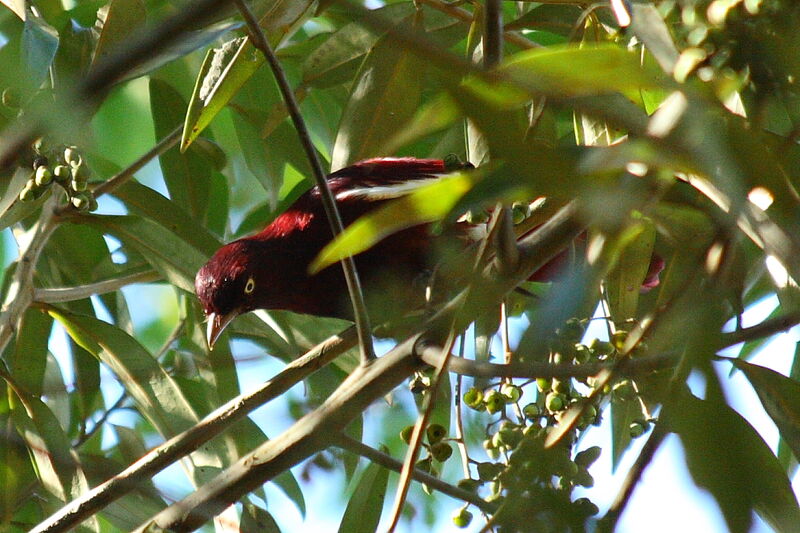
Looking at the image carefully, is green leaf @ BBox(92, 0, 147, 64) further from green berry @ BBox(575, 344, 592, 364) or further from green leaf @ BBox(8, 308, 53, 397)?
green berry @ BBox(575, 344, 592, 364)

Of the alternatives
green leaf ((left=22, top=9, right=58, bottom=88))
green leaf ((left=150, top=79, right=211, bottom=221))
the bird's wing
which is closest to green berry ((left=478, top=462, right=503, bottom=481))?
green leaf ((left=22, top=9, right=58, bottom=88))

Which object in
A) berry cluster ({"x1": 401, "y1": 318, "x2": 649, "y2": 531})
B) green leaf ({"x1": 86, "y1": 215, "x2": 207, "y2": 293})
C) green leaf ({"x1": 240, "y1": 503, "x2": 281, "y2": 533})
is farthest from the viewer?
green leaf ({"x1": 86, "y1": 215, "x2": 207, "y2": 293})

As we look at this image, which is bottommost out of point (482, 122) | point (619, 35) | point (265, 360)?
point (482, 122)

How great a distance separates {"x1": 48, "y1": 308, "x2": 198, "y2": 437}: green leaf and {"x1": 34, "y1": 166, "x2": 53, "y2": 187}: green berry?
387 millimetres

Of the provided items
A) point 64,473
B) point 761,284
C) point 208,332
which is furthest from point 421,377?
point 208,332

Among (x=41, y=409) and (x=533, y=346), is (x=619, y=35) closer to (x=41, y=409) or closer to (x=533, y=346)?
(x=533, y=346)

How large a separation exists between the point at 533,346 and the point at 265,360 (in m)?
0.63

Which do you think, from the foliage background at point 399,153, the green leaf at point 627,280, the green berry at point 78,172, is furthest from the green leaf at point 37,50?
the green leaf at point 627,280

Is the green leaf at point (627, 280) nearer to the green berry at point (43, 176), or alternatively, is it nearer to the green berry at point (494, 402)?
the green berry at point (494, 402)

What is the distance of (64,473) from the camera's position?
229 cm

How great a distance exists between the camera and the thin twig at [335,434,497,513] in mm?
1509

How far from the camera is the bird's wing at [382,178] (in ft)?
10.0

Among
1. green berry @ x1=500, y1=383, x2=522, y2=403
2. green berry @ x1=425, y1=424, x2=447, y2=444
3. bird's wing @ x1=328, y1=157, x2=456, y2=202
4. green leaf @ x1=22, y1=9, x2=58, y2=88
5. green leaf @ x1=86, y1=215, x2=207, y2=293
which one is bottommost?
green berry @ x1=425, y1=424, x2=447, y2=444

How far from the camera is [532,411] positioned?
1745 millimetres
